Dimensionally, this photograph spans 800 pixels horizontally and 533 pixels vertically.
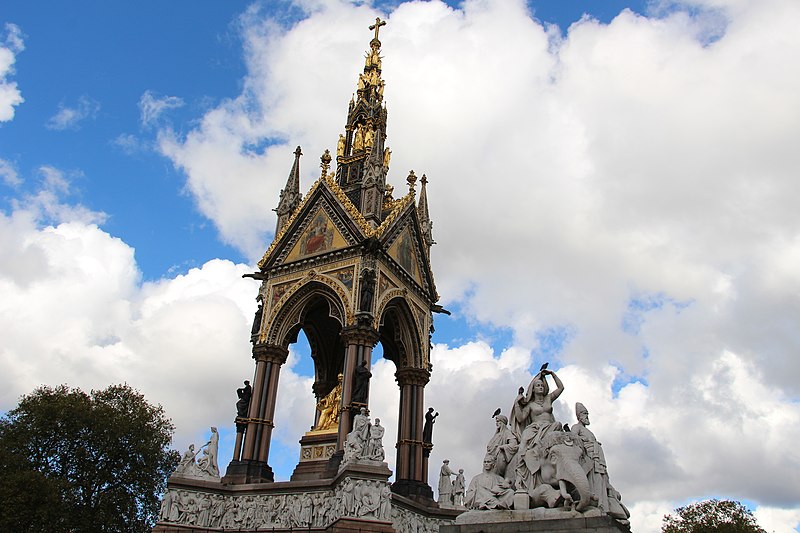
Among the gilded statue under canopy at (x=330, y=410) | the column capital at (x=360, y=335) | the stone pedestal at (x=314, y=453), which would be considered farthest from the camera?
the gilded statue under canopy at (x=330, y=410)

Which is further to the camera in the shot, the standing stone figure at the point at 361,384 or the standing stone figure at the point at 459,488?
the standing stone figure at the point at 459,488

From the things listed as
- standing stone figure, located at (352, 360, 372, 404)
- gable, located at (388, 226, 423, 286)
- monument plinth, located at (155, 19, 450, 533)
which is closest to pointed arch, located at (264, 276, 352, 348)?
monument plinth, located at (155, 19, 450, 533)

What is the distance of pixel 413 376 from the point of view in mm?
24188

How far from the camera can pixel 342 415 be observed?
20.2 m

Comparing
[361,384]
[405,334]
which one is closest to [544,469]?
[361,384]

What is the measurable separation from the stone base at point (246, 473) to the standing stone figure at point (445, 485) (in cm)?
525

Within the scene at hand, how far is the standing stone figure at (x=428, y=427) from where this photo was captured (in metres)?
23.3

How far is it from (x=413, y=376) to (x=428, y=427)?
176cm

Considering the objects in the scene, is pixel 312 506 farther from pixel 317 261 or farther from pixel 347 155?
pixel 347 155

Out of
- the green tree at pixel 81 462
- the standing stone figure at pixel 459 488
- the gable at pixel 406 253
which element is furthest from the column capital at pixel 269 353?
the green tree at pixel 81 462

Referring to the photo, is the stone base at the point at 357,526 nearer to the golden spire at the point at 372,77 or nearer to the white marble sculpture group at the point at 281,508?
the white marble sculpture group at the point at 281,508

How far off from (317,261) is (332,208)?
1.98 metres

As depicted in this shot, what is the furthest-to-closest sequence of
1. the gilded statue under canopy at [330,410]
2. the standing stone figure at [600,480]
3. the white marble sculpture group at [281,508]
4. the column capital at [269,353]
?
the column capital at [269,353] → the gilded statue under canopy at [330,410] → the white marble sculpture group at [281,508] → the standing stone figure at [600,480]

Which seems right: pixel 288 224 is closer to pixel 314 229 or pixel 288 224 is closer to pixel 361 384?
pixel 314 229
